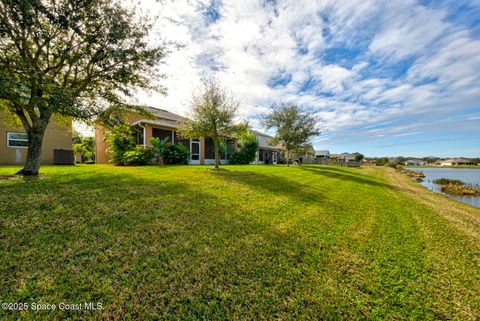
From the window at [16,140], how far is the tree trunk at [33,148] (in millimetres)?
9076

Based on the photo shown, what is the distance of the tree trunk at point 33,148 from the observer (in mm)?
6888

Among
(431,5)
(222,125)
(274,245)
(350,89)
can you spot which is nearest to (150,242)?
(274,245)

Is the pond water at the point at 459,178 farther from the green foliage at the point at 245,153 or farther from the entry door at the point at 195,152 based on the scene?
the entry door at the point at 195,152

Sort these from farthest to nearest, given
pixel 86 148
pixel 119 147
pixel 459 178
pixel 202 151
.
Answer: pixel 459 178 < pixel 86 148 < pixel 202 151 < pixel 119 147

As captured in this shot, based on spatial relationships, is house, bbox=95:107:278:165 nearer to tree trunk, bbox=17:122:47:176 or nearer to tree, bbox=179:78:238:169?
tree, bbox=179:78:238:169

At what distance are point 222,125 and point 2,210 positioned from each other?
9.35 metres

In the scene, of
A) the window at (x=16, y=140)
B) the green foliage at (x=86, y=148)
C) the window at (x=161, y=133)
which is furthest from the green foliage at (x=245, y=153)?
the window at (x=16, y=140)

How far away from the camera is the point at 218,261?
285cm

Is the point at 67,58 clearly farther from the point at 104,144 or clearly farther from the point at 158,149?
the point at 104,144

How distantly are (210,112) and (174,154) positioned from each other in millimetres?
5731

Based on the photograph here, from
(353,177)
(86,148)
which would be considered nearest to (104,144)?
(86,148)

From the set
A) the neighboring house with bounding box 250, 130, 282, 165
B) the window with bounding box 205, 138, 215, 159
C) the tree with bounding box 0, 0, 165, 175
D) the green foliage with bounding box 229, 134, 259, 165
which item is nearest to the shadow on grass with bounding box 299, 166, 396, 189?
the green foliage with bounding box 229, 134, 259, 165

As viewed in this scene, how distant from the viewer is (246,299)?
2.22 metres

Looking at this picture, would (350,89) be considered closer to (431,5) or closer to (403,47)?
(403,47)
